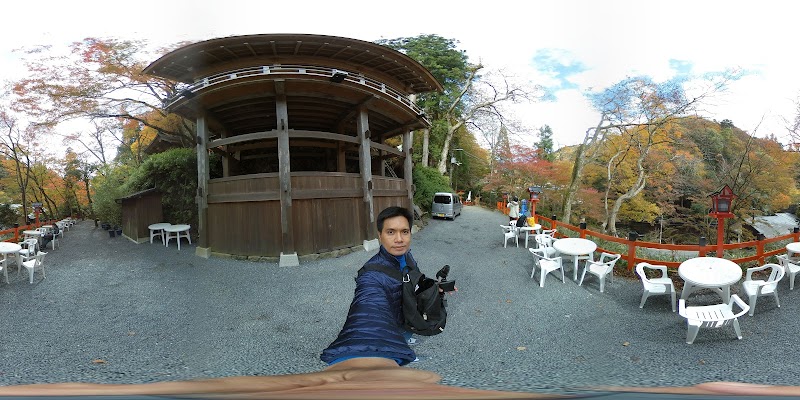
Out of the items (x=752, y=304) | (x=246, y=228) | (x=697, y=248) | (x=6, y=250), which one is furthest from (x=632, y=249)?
(x=6, y=250)

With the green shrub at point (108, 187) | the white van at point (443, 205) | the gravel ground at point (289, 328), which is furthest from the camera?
the white van at point (443, 205)

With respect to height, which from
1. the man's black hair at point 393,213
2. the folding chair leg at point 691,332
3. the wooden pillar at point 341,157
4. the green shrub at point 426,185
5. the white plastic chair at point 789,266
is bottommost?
the white plastic chair at point 789,266

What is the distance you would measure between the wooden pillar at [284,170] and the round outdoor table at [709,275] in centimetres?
257

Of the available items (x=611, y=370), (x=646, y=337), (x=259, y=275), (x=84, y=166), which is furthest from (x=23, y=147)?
(x=646, y=337)

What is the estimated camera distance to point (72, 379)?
2.52 feet

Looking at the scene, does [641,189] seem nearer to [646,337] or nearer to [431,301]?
[646,337]

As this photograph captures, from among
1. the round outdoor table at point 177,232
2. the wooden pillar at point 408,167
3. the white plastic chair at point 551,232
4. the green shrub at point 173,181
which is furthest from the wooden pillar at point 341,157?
the white plastic chair at point 551,232

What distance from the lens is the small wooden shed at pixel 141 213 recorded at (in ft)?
5.65

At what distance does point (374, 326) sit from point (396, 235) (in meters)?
0.32

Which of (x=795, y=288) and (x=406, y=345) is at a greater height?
(x=406, y=345)

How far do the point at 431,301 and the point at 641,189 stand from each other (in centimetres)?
538

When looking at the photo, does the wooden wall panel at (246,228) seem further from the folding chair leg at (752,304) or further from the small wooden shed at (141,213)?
the folding chair leg at (752,304)

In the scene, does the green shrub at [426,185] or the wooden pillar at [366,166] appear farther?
the green shrub at [426,185]

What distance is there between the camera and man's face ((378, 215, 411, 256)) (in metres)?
0.99
